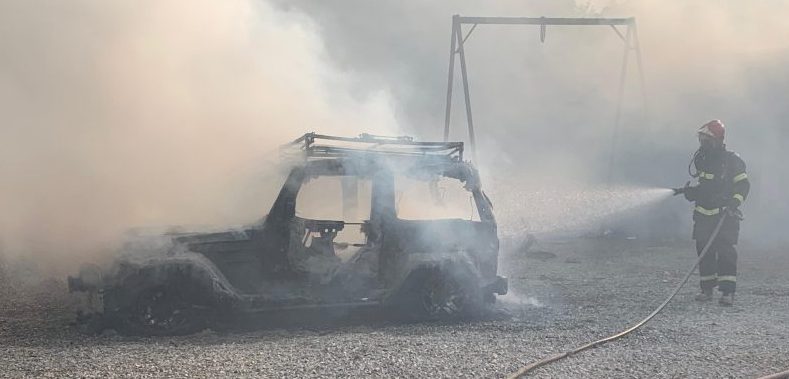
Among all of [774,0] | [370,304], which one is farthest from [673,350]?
[774,0]

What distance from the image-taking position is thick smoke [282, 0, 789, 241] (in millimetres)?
16031

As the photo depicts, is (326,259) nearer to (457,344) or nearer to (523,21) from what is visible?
(457,344)

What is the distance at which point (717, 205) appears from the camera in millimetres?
7930

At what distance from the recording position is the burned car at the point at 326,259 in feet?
18.9

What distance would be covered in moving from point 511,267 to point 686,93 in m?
8.97

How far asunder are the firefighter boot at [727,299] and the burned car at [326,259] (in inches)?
106

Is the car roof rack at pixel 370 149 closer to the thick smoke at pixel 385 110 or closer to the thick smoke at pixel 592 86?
the thick smoke at pixel 385 110

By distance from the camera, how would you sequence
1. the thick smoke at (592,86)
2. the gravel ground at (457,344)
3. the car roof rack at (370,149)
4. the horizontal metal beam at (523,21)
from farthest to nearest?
the thick smoke at (592,86)
the horizontal metal beam at (523,21)
the car roof rack at (370,149)
the gravel ground at (457,344)

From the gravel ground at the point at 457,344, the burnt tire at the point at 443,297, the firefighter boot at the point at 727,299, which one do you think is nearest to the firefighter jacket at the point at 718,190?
the firefighter boot at the point at 727,299

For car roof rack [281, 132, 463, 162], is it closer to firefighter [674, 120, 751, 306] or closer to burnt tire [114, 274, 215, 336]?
burnt tire [114, 274, 215, 336]

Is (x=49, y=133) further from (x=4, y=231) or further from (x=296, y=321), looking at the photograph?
(x=296, y=321)

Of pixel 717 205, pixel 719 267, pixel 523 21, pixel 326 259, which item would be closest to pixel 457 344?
pixel 326 259

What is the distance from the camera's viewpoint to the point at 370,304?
6.35 meters

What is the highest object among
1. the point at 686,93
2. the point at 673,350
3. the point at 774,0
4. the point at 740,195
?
the point at 774,0
